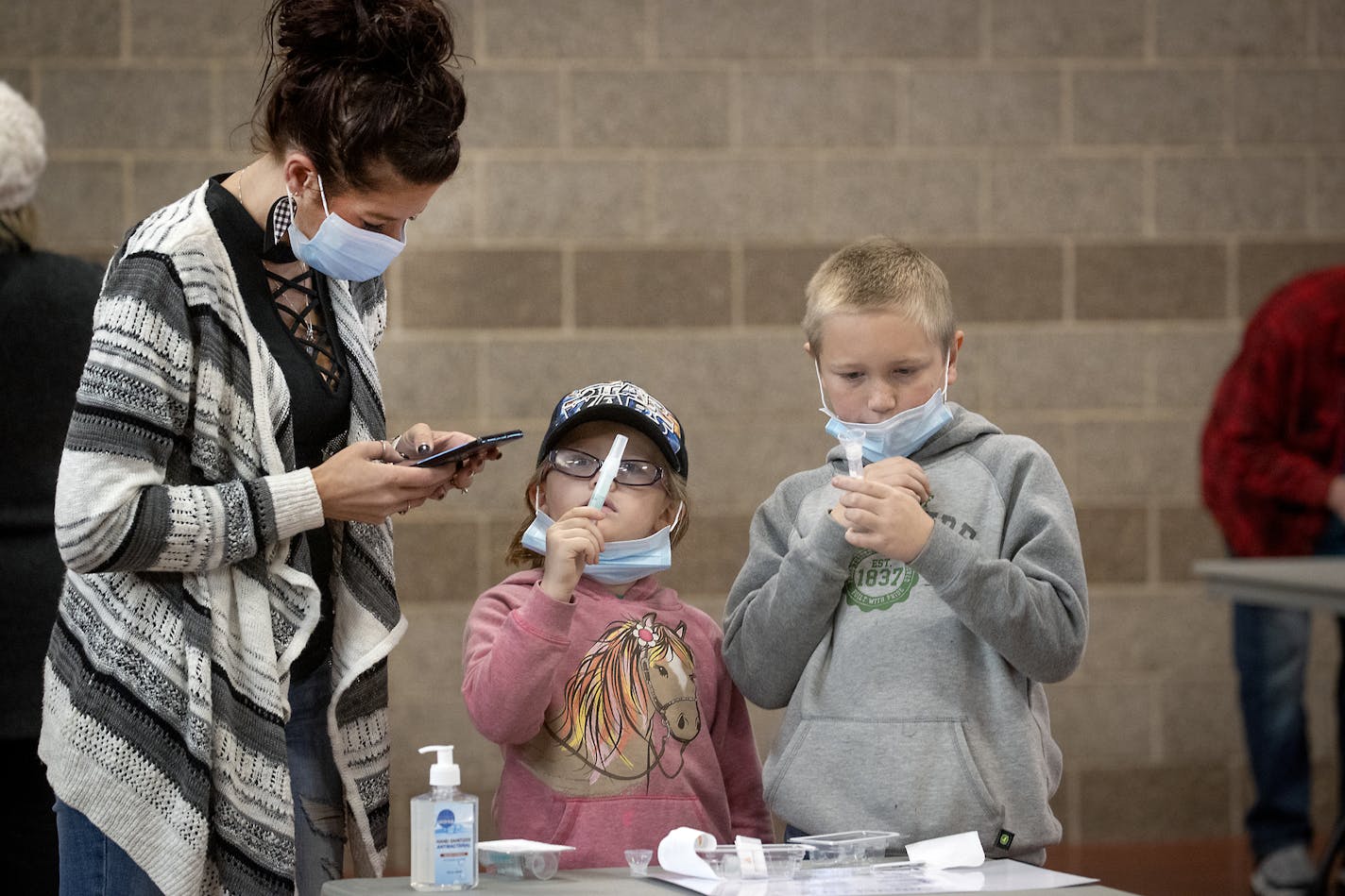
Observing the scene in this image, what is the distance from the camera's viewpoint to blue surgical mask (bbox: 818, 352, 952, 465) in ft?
6.08

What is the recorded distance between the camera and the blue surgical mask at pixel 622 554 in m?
1.95

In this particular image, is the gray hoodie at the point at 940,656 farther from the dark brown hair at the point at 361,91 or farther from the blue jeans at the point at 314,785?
the dark brown hair at the point at 361,91

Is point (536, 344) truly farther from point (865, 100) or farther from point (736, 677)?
point (736, 677)

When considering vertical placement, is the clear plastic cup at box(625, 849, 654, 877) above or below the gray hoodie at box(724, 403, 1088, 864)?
below

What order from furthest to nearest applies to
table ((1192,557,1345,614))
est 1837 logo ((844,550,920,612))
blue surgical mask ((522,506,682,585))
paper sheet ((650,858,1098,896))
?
table ((1192,557,1345,614)), blue surgical mask ((522,506,682,585)), est 1837 logo ((844,550,920,612)), paper sheet ((650,858,1098,896))

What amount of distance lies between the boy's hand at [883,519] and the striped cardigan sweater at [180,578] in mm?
602

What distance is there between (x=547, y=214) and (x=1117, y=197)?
164 cm

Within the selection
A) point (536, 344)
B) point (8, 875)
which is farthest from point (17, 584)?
point (536, 344)

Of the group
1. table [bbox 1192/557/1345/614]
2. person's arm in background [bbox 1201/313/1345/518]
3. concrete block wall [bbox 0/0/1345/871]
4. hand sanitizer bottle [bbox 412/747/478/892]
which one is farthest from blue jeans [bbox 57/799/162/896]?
person's arm in background [bbox 1201/313/1345/518]

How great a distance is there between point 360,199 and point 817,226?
2.62 m

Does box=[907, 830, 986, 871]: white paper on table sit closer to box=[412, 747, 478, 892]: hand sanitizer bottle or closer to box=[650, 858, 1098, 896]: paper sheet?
box=[650, 858, 1098, 896]: paper sheet

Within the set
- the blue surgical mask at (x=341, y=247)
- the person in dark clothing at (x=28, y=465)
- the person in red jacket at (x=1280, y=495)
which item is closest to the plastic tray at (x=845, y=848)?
the blue surgical mask at (x=341, y=247)

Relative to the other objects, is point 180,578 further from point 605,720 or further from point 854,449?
point 854,449

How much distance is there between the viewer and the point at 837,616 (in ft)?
6.09
